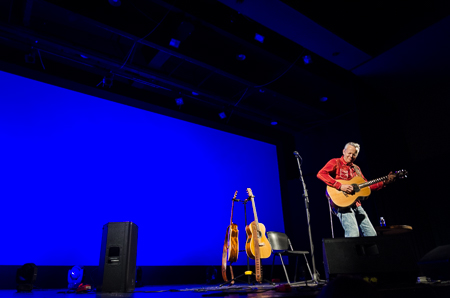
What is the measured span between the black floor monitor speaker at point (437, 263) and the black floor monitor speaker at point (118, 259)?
2.93 metres

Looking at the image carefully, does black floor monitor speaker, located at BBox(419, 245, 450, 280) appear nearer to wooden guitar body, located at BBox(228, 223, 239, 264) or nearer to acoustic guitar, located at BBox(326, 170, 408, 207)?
acoustic guitar, located at BBox(326, 170, 408, 207)

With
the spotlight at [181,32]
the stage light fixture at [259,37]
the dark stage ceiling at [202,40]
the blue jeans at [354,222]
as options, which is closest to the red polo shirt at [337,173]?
the blue jeans at [354,222]

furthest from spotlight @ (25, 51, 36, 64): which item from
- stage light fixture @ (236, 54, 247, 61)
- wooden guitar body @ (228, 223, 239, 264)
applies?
wooden guitar body @ (228, 223, 239, 264)

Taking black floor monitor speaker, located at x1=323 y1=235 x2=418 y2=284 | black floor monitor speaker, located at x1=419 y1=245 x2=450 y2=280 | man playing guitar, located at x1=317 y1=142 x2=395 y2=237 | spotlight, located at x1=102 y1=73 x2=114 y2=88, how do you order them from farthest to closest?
spotlight, located at x1=102 y1=73 x2=114 y2=88
man playing guitar, located at x1=317 y1=142 x2=395 y2=237
black floor monitor speaker, located at x1=419 y1=245 x2=450 y2=280
black floor monitor speaker, located at x1=323 y1=235 x2=418 y2=284

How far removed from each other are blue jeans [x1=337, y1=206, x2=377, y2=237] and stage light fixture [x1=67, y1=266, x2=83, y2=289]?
328 cm

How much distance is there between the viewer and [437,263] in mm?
3393

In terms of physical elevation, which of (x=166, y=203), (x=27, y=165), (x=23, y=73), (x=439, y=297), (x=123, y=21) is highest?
(x=123, y=21)

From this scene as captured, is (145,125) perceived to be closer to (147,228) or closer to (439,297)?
(147,228)

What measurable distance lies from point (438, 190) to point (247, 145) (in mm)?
3447

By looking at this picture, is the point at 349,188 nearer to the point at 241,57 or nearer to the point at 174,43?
the point at 241,57

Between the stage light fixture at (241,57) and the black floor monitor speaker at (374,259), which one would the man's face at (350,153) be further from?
the stage light fixture at (241,57)

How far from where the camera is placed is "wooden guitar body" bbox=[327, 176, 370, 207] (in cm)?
341

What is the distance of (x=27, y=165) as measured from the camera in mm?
4055

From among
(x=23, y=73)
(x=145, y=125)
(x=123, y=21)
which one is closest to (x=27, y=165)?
(x=23, y=73)
